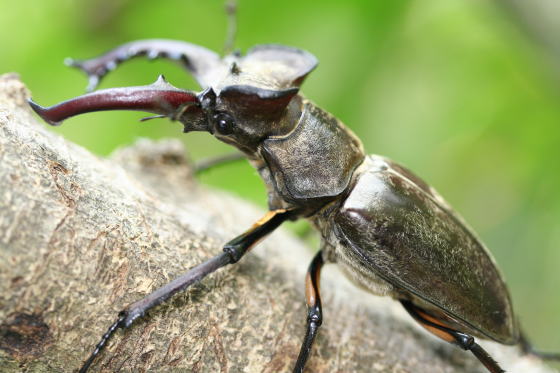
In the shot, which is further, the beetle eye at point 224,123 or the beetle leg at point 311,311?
the beetle eye at point 224,123

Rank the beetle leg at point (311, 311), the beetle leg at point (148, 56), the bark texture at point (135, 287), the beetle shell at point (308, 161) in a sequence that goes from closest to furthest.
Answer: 1. the bark texture at point (135, 287)
2. the beetle leg at point (311, 311)
3. the beetle shell at point (308, 161)
4. the beetle leg at point (148, 56)

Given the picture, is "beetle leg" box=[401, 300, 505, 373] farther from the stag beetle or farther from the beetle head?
the beetle head

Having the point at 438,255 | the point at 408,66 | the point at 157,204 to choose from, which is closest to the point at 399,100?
the point at 408,66

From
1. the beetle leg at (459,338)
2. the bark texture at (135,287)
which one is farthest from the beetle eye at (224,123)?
the beetle leg at (459,338)

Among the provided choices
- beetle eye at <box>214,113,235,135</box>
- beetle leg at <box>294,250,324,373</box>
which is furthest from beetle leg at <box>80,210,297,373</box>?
beetle eye at <box>214,113,235,135</box>

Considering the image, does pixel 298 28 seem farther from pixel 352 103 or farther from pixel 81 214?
pixel 81 214

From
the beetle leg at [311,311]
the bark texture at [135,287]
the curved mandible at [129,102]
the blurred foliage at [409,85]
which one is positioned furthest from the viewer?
the blurred foliage at [409,85]

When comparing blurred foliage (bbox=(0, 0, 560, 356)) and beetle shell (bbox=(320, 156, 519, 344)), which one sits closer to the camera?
beetle shell (bbox=(320, 156, 519, 344))

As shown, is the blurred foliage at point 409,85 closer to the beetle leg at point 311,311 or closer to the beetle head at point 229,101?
the beetle head at point 229,101
